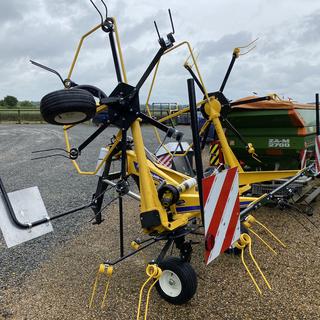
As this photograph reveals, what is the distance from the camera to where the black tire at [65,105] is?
2271 mm

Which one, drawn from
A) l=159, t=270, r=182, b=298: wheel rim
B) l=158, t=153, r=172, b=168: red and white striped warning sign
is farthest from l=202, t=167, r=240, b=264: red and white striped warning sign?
l=158, t=153, r=172, b=168: red and white striped warning sign

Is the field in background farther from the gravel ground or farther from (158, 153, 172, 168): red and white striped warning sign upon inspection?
the gravel ground

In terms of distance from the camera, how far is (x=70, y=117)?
2.48m

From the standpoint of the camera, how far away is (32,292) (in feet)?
9.75

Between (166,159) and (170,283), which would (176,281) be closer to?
(170,283)

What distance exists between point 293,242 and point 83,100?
113 inches

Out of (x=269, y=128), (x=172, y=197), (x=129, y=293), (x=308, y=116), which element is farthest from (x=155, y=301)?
(x=308, y=116)

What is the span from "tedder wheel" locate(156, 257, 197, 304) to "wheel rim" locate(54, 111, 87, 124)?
4.15 feet

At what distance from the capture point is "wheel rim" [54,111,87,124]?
7.88 feet

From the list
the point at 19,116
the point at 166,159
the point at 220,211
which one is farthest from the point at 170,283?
the point at 19,116

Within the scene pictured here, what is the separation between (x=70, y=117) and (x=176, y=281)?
57.5 inches

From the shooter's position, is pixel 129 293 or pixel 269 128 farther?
pixel 269 128

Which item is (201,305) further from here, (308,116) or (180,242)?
(308,116)

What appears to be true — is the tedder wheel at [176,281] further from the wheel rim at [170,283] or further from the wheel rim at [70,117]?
the wheel rim at [70,117]
